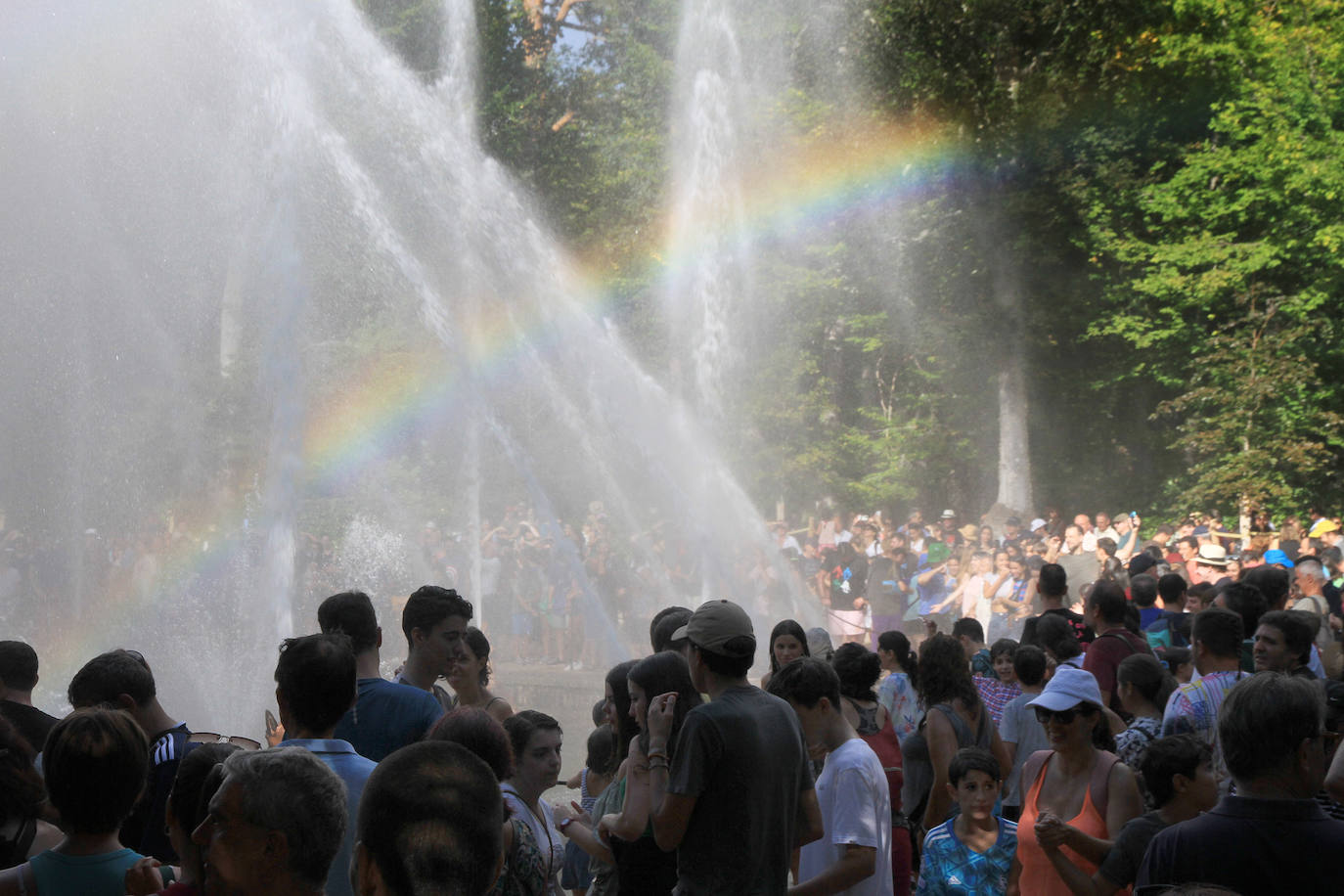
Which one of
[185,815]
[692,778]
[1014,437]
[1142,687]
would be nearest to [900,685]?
[1142,687]

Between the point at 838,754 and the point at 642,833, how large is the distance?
91 cm

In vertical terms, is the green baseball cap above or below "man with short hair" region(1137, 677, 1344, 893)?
above

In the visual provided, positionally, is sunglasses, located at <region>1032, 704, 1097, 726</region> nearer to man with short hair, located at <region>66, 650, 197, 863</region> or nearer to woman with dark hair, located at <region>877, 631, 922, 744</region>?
woman with dark hair, located at <region>877, 631, 922, 744</region>

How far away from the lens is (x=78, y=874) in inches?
127

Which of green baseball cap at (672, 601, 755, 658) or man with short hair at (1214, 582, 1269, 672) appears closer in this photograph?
green baseball cap at (672, 601, 755, 658)

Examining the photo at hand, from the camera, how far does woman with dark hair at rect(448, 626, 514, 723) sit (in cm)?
530

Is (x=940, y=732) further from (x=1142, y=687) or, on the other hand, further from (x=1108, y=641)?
(x=1108, y=641)

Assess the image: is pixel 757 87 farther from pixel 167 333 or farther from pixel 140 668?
pixel 140 668

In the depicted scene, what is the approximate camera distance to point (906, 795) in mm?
6156

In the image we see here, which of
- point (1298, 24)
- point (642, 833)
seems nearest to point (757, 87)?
point (1298, 24)

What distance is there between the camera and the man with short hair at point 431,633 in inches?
190

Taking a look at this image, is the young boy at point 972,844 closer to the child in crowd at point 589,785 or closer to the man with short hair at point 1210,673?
the man with short hair at point 1210,673

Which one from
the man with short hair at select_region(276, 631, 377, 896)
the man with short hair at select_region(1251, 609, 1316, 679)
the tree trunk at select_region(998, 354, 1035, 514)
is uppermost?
the tree trunk at select_region(998, 354, 1035, 514)

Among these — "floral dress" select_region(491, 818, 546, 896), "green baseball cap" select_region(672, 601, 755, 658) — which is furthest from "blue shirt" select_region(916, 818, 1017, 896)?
"floral dress" select_region(491, 818, 546, 896)
